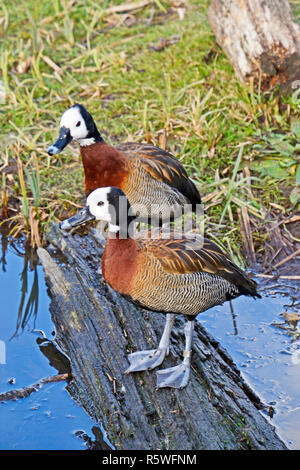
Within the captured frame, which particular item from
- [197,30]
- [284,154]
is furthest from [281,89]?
[197,30]

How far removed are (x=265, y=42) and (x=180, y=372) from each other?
381cm

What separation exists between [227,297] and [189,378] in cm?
59

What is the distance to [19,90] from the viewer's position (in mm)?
7188

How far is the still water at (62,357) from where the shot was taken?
3.70 m

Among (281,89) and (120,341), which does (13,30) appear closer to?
(281,89)

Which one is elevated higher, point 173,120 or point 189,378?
point 173,120

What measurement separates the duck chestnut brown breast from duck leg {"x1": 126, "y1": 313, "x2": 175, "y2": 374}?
47.7 inches

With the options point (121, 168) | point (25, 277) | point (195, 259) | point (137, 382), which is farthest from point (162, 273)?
point (25, 277)

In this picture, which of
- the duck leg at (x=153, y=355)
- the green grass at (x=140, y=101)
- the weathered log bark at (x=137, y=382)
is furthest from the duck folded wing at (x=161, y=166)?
the duck leg at (x=153, y=355)

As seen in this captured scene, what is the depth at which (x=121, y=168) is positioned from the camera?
15.6ft

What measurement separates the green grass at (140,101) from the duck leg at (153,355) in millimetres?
1559

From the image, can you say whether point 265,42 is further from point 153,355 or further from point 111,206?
point 153,355

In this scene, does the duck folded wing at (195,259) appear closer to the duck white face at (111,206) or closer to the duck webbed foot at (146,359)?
the duck white face at (111,206)
